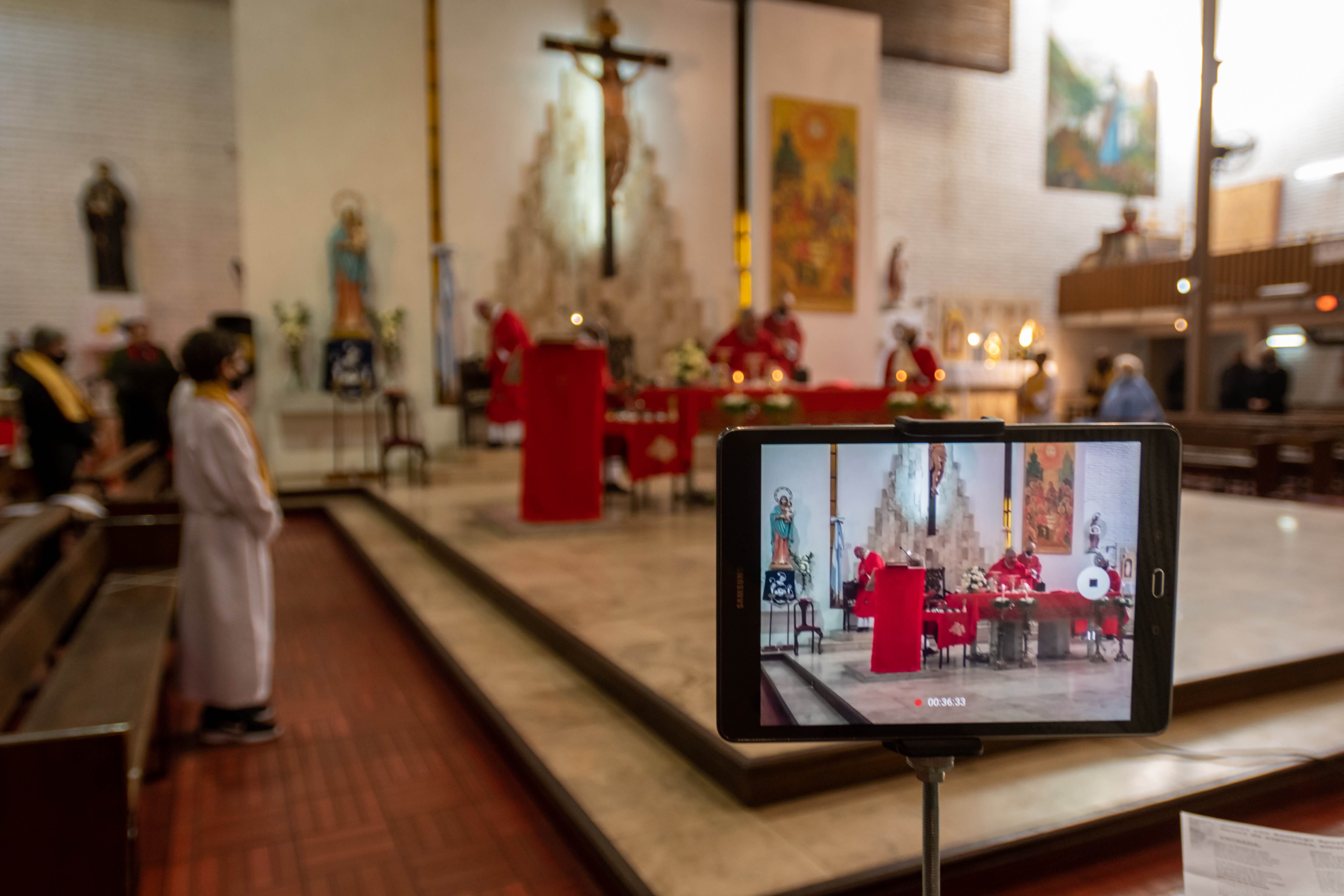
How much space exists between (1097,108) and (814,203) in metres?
7.73

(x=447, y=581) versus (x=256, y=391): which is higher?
(x=256, y=391)

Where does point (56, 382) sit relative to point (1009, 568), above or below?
above

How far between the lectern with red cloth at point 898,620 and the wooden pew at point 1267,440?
25.4 ft

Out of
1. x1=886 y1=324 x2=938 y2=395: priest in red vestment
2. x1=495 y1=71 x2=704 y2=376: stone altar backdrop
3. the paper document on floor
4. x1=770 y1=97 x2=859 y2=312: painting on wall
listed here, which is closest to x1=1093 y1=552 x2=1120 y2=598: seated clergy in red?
the paper document on floor

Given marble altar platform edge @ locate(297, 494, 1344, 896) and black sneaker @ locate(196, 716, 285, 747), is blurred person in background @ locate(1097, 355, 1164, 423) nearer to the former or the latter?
marble altar platform edge @ locate(297, 494, 1344, 896)

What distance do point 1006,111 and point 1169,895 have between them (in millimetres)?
15599

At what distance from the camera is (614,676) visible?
3119 millimetres

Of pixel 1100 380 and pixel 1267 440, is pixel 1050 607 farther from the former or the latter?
pixel 1100 380

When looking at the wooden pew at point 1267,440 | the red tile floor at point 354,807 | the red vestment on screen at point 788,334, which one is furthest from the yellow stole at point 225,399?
the wooden pew at point 1267,440

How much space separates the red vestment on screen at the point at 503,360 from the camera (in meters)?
7.43

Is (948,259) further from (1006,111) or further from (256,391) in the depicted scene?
(256,391)

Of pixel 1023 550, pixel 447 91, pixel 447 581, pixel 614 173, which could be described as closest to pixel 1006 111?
pixel 614 173

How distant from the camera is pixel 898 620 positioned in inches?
42.0

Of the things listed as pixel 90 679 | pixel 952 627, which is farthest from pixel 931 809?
pixel 90 679
